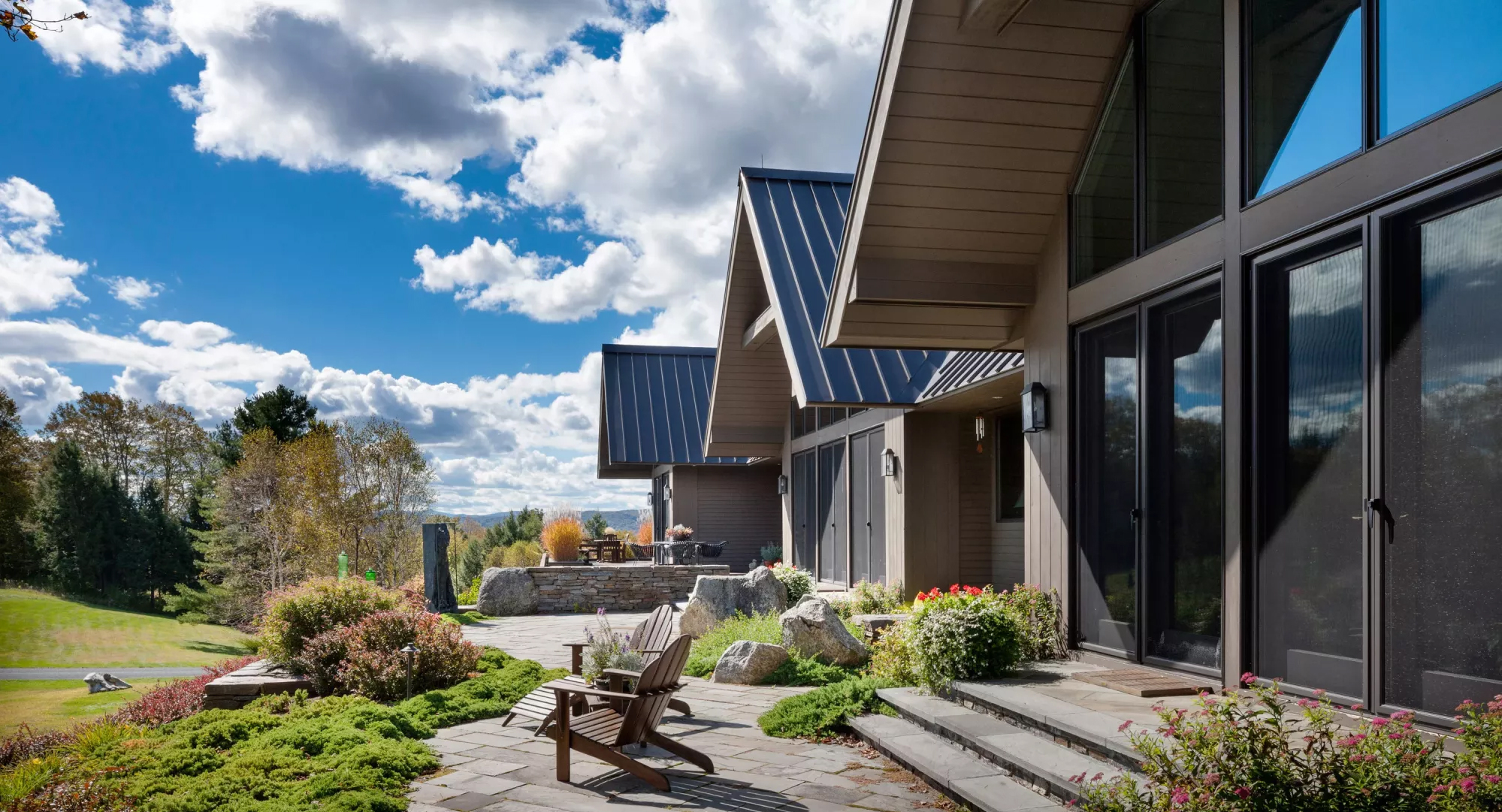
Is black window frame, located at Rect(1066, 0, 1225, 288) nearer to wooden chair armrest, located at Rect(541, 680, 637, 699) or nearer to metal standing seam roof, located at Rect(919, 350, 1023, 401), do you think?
metal standing seam roof, located at Rect(919, 350, 1023, 401)

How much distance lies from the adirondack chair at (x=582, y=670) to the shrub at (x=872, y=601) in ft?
14.6

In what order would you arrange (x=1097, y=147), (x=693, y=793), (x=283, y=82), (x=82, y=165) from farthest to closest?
(x=82, y=165) → (x=283, y=82) → (x=1097, y=147) → (x=693, y=793)

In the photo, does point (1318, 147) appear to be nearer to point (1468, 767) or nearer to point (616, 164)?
point (1468, 767)

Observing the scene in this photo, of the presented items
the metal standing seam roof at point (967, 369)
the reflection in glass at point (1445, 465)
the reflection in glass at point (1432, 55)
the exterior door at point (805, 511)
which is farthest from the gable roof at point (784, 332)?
the reflection in glass at point (1445, 465)

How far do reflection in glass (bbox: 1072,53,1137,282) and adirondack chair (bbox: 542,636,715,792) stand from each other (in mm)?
4137

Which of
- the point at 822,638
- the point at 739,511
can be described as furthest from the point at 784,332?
the point at 739,511

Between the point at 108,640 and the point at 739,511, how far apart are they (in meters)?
16.6

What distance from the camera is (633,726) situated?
18.2ft

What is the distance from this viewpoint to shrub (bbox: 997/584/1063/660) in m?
7.17

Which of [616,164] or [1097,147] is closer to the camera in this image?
[1097,147]

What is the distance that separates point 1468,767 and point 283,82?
10014 mm

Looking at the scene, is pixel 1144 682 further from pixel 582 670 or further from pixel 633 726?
pixel 582 670

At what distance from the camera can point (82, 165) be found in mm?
9852

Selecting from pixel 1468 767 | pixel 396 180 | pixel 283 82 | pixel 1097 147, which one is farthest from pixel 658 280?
pixel 1468 767
